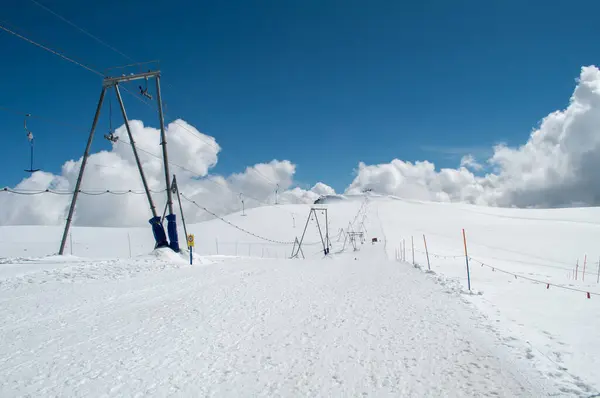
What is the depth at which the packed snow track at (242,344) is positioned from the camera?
228 inches

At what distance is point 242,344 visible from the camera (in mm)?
7844

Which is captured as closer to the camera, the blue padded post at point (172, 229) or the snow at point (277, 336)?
the snow at point (277, 336)

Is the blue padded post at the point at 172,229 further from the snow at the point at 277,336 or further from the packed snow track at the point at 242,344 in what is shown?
the packed snow track at the point at 242,344

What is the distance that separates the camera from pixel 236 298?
1278cm

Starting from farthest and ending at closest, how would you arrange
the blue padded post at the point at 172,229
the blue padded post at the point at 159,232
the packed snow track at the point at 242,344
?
the blue padded post at the point at 172,229
the blue padded post at the point at 159,232
the packed snow track at the point at 242,344

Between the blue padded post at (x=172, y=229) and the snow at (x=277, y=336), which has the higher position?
the blue padded post at (x=172, y=229)

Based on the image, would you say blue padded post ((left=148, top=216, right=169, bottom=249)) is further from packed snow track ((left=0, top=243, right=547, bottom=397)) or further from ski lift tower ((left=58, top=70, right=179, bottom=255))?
packed snow track ((left=0, top=243, right=547, bottom=397))

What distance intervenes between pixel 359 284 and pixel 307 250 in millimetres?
55303

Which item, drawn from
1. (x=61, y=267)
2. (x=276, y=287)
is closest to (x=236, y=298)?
(x=276, y=287)

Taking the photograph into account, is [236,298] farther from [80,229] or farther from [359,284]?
[80,229]

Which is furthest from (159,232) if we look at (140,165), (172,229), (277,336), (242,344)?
(242,344)

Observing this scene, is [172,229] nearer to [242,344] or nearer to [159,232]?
[159,232]

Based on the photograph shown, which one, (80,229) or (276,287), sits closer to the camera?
(276,287)

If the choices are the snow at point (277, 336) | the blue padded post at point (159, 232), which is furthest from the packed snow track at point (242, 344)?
the blue padded post at point (159, 232)
